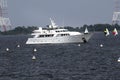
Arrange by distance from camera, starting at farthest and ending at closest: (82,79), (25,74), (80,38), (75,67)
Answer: (80,38) < (75,67) < (25,74) < (82,79)

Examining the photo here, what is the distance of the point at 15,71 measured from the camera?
86.1 meters

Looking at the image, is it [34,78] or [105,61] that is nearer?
[34,78]

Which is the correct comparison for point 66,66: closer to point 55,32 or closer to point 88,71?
point 88,71

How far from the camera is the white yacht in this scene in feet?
576

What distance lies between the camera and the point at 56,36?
592 feet

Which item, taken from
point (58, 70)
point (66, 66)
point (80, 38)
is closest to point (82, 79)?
point (58, 70)

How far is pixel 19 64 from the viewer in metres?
99.1

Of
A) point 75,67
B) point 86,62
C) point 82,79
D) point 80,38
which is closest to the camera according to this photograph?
point 82,79

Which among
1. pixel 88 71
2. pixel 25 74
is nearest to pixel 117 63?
pixel 88 71

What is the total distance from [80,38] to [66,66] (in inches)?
3301

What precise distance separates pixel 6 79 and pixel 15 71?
10082 mm

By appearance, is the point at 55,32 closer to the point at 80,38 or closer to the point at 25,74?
the point at 80,38

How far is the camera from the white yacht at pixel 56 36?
576 ft

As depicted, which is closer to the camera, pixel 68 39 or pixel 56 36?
pixel 68 39
